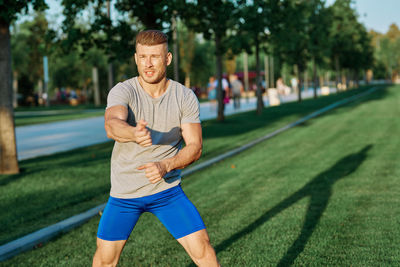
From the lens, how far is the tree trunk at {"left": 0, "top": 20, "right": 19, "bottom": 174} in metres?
9.83

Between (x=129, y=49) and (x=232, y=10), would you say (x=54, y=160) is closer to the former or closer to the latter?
(x=129, y=49)

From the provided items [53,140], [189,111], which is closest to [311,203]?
[189,111]

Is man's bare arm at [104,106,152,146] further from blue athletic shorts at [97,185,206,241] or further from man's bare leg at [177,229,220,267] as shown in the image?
man's bare leg at [177,229,220,267]

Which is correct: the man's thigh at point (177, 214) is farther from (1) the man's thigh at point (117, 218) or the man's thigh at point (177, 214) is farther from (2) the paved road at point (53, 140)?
(2) the paved road at point (53, 140)

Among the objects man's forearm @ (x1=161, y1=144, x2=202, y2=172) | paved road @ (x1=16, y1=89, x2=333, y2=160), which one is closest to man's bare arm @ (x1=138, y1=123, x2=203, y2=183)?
man's forearm @ (x1=161, y1=144, x2=202, y2=172)

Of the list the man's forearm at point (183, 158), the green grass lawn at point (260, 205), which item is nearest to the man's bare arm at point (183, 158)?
the man's forearm at point (183, 158)

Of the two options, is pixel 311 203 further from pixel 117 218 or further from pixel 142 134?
pixel 142 134

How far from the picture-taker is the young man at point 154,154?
315cm

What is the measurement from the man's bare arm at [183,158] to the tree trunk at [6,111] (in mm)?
7605

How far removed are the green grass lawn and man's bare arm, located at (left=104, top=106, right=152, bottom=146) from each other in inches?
95.4

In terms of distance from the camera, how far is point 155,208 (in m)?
3.33

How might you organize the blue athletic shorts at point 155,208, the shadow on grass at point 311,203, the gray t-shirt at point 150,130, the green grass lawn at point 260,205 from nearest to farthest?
the gray t-shirt at point 150,130 < the blue athletic shorts at point 155,208 < the green grass lawn at point 260,205 < the shadow on grass at point 311,203

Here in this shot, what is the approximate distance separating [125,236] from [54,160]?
8832 millimetres

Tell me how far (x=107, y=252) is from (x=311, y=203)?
4.46 meters
